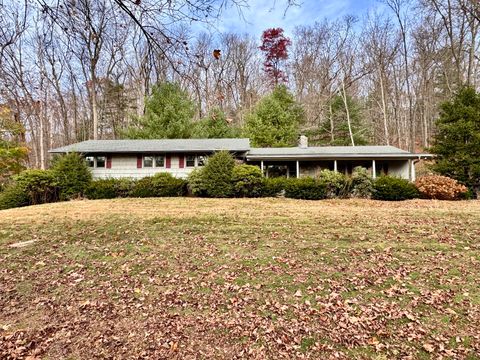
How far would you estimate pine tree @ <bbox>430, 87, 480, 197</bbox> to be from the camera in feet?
48.9

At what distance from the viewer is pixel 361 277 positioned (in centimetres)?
499

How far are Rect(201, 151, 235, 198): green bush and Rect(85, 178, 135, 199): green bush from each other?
412 cm

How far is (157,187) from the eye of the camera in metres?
15.5

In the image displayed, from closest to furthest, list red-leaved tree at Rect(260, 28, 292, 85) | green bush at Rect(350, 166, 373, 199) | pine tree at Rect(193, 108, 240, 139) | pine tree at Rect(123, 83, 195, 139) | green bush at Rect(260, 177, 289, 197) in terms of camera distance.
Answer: green bush at Rect(350, 166, 373, 199) < green bush at Rect(260, 177, 289, 197) < pine tree at Rect(123, 83, 195, 139) < pine tree at Rect(193, 108, 240, 139) < red-leaved tree at Rect(260, 28, 292, 85)

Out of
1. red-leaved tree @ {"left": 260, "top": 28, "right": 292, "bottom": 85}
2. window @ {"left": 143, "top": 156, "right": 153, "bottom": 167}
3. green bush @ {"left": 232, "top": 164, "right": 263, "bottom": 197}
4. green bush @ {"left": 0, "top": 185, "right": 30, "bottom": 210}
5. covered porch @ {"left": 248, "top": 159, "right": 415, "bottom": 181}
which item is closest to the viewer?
green bush @ {"left": 0, "top": 185, "right": 30, "bottom": 210}

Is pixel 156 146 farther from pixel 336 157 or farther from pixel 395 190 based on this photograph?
pixel 395 190

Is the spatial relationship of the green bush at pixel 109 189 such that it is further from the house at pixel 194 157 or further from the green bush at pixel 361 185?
the green bush at pixel 361 185

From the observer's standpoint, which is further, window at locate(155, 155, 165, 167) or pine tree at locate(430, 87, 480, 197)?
window at locate(155, 155, 165, 167)

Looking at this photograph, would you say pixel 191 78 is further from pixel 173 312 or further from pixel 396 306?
pixel 396 306

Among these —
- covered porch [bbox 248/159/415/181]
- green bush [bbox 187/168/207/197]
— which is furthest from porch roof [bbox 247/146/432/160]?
green bush [bbox 187/168/207/197]

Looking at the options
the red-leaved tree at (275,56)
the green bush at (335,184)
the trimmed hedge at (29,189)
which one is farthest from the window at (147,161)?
the red-leaved tree at (275,56)

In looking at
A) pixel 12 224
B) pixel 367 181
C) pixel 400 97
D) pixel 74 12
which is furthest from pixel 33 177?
pixel 400 97

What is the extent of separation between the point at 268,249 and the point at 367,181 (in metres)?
10.3

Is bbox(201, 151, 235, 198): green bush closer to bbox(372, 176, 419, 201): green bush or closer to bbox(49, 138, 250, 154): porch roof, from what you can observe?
bbox(49, 138, 250, 154): porch roof
